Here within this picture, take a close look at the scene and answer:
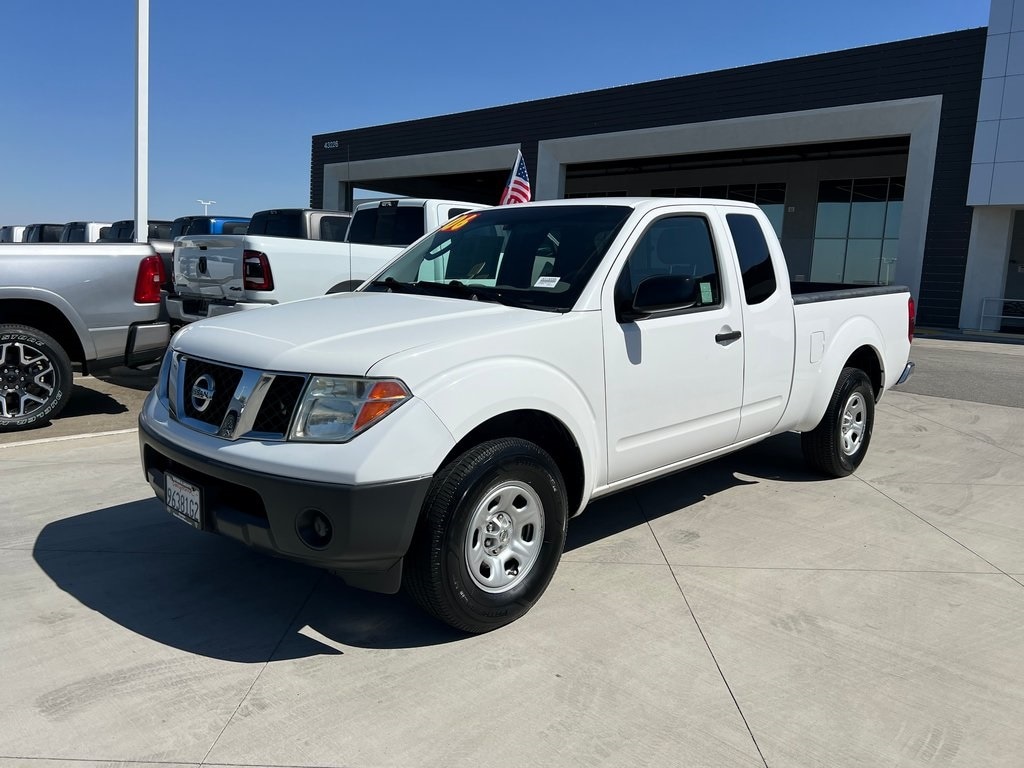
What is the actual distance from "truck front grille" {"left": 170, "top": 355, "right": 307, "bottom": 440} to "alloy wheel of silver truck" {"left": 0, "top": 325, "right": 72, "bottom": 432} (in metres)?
4.10

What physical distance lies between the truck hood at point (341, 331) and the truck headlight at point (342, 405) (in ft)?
0.18

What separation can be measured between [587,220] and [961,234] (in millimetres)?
19639

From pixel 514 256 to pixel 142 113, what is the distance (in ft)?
33.5

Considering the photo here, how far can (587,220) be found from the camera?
4188mm

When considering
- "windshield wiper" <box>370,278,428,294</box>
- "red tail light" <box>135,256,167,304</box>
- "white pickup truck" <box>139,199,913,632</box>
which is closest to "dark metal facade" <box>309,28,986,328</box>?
"white pickup truck" <box>139,199,913,632</box>

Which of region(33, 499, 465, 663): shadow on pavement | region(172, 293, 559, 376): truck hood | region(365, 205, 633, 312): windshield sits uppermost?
region(365, 205, 633, 312): windshield

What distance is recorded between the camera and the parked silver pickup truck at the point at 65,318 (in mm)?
6562

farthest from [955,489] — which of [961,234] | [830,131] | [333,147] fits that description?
[333,147]

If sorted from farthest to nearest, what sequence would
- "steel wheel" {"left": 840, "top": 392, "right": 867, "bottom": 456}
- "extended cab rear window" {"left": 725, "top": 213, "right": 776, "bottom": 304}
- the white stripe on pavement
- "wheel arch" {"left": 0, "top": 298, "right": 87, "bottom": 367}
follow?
"wheel arch" {"left": 0, "top": 298, "right": 87, "bottom": 367}, the white stripe on pavement, "steel wheel" {"left": 840, "top": 392, "right": 867, "bottom": 456}, "extended cab rear window" {"left": 725, "top": 213, "right": 776, "bottom": 304}

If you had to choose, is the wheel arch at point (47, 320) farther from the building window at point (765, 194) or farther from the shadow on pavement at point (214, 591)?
the building window at point (765, 194)

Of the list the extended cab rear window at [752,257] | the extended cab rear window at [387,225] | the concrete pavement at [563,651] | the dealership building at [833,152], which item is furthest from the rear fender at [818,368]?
the dealership building at [833,152]

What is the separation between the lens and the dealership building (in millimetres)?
19734

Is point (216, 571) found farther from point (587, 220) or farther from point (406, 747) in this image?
point (587, 220)

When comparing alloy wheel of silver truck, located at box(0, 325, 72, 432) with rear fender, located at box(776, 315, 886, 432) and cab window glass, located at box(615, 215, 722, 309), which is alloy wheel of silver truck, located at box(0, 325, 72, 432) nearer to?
cab window glass, located at box(615, 215, 722, 309)
